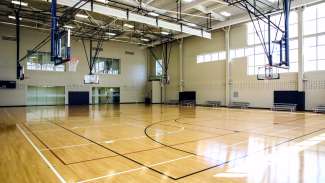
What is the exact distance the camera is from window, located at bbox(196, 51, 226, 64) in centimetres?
2191

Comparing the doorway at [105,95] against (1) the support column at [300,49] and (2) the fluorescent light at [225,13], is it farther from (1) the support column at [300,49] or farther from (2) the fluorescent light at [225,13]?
(1) the support column at [300,49]

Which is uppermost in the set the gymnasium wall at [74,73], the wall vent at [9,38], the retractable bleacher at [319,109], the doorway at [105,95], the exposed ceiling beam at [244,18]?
the exposed ceiling beam at [244,18]

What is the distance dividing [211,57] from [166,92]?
819 centimetres

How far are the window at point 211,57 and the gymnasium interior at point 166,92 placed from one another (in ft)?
0.47

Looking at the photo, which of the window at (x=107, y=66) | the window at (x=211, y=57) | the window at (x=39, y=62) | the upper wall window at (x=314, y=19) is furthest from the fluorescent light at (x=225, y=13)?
the window at (x=39, y=62)

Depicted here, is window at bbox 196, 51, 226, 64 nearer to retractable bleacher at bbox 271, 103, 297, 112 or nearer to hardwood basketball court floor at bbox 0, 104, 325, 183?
retractable bleacher at bbox 271, 103, 297, 112

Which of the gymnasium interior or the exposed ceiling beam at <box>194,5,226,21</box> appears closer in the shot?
the gymnasium interior

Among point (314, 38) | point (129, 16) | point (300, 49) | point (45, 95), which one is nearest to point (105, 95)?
point (45, 95)

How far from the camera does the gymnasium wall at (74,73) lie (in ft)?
70.9

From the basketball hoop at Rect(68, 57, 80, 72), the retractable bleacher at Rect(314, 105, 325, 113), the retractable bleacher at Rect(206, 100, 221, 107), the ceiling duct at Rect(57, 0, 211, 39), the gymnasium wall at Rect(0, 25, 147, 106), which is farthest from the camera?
the basketball hoop at Rect(68, 57, 80, 72)

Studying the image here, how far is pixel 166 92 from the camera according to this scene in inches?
1136

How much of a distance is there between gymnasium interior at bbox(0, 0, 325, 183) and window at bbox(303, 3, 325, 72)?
0.07 m

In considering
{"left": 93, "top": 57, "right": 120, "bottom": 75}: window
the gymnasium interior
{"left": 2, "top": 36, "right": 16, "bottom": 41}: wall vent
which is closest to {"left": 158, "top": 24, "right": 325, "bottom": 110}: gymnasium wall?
the gymnasium interior

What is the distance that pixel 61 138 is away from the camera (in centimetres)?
734
